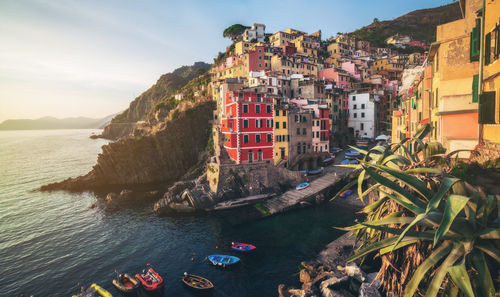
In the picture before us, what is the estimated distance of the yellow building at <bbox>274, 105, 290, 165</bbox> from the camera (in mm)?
49250

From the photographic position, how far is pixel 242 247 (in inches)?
1213

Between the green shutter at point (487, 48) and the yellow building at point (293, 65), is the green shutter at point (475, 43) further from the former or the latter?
the yellow building at point (293, 65)

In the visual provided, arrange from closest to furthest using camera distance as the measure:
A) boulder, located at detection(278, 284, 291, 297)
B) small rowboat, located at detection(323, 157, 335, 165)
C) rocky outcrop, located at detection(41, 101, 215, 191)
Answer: boulder, located at detection(278, 284, 291, 297) → small rowboat, located at detection(323, 157, 335, 165) → rocky outcrop, located at detection(41, 101, 215, 191)

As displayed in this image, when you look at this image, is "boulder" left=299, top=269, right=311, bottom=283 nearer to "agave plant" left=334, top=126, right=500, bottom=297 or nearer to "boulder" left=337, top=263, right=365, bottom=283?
"boulder" left=337, top=263, right=365, bottom=283

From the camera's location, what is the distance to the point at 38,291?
26.8 m

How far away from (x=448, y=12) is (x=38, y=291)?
254 m

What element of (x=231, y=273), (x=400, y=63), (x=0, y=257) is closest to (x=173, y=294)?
(x=231, y=273)

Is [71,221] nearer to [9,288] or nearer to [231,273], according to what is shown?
[9,288]

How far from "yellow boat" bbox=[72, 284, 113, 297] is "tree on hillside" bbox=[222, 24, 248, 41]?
380 feet

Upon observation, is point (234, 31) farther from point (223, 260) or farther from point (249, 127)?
point (223, 260)

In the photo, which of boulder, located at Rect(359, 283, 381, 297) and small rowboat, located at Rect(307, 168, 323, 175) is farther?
small rowboat, located at Rect(307, 168, 323, 175)

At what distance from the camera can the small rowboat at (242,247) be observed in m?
30.4

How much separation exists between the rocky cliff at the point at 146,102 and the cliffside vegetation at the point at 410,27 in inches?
4076

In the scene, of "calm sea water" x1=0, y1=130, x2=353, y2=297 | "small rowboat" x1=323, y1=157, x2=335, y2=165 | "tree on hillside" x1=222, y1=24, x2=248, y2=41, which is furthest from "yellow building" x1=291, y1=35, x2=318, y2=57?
"calm sea water" x1=0, y1=130, x2=353, y2=297
